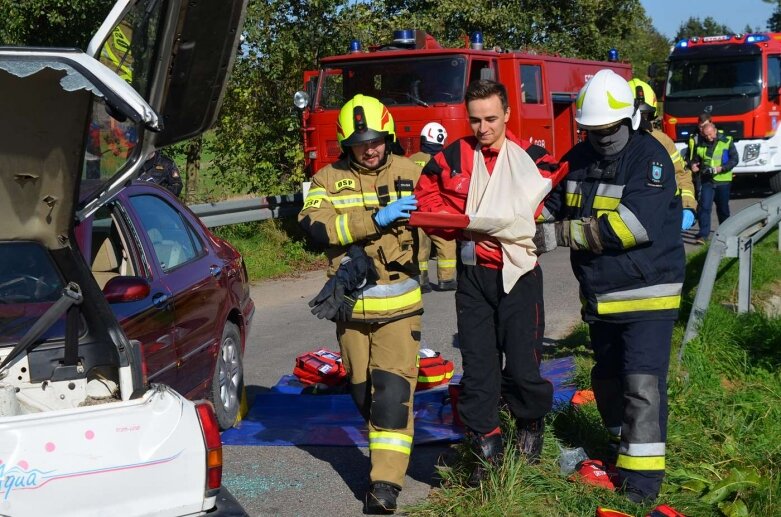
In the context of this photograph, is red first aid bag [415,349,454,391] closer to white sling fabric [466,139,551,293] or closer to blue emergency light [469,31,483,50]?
white sling fabric [466,139,551,293]

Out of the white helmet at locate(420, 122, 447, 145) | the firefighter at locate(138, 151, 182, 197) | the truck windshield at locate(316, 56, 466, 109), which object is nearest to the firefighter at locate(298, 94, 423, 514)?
the white helmet at locate(420, 122, 447, 145)

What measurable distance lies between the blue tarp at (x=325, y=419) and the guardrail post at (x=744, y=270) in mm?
1484

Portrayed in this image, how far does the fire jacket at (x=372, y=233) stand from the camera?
4855 millimetres

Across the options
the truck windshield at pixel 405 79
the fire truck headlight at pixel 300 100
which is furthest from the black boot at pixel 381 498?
the fire truck headlight at pixel 300 100

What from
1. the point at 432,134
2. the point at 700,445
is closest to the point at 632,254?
the point at 700,445

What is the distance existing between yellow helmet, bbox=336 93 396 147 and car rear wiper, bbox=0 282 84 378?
5.52ft

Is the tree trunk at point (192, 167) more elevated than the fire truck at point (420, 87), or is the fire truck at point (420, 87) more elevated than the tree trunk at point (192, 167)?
the fire truck at point (420, 87)

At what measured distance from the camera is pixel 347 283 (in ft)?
15.8

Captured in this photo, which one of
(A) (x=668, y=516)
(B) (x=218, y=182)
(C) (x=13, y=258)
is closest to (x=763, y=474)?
(A) (x=668, y=516)

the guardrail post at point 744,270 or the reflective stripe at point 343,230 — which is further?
the guardrail post at point 744,270

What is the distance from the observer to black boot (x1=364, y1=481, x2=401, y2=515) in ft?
15.5

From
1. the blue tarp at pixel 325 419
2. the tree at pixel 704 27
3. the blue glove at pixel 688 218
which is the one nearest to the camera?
the blue glove at pixel 688 218

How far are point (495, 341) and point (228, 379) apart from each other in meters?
2.27

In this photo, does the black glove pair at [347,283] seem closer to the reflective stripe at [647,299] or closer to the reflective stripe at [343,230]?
the reflective stripe at [343,230]
